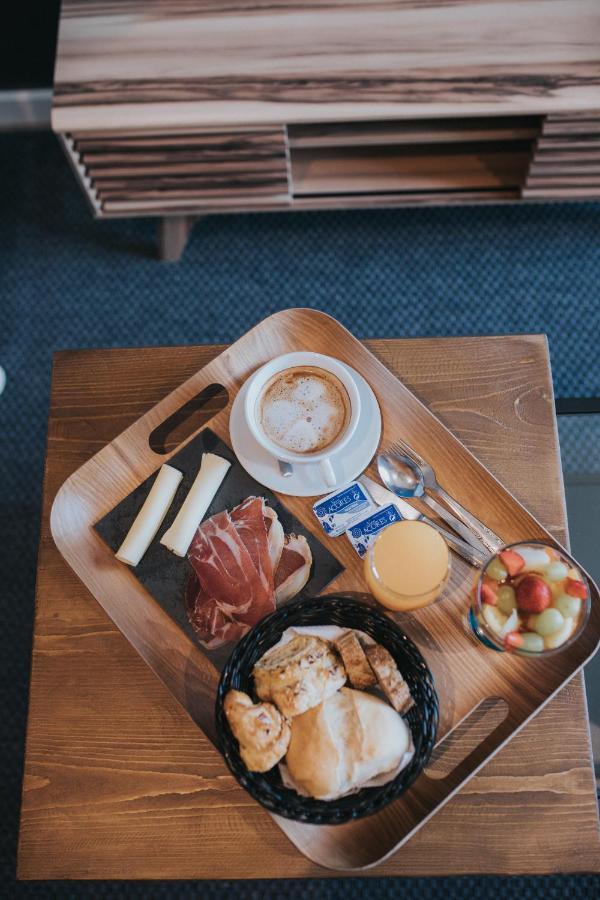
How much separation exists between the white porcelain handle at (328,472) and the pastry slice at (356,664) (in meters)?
0.21

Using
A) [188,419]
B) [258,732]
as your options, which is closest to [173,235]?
[188,419]

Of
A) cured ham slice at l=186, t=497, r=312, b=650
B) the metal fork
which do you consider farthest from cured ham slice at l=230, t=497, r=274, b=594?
the metal fork

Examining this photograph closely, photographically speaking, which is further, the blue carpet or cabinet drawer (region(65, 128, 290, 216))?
the blue carpet

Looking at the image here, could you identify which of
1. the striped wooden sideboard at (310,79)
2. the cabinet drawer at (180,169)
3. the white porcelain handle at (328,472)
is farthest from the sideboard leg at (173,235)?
the white porcelain handle at (328,472)

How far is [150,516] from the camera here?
1087 millimetres

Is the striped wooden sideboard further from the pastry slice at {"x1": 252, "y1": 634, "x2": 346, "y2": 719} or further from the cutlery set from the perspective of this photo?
the pastry slice at {"x1": 252, "y1": 634, "x2": 346, "y2": 719}

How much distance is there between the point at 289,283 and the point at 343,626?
1.05m

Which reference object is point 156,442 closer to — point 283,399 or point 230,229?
point 283,399

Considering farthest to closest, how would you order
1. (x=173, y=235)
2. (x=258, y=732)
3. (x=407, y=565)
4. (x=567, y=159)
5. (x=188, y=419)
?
(x=173, y=235) < (x=567, y=159) < (x=188, y=419) < (x=407, y=565) < (x=258, y=732)

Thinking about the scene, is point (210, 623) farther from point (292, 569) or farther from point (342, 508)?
point (342, 508)

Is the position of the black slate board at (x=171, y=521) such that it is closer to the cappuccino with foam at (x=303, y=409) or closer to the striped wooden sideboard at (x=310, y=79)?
the cappuccino with foam at (x=303, y=409)

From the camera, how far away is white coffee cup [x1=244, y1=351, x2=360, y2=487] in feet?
3.43

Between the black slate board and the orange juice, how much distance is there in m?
0.07

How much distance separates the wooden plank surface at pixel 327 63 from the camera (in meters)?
1.38
